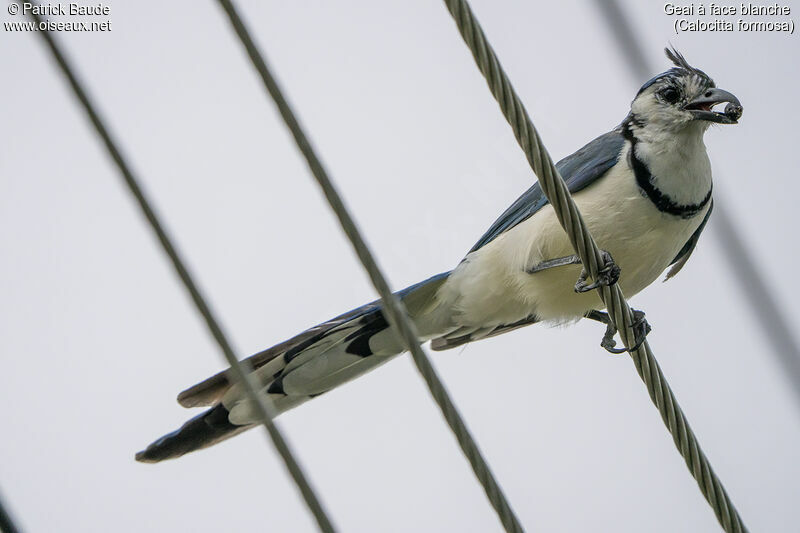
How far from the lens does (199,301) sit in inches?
53.7

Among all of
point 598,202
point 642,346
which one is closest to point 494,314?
point 598,202

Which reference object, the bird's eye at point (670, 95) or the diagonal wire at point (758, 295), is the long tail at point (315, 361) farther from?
the diagonal wire at point (758, 295)

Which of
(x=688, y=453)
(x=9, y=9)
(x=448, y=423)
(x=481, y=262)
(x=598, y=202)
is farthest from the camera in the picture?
(x=9, y=9)

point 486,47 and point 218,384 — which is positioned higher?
point 486,47

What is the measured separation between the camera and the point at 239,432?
2.60m

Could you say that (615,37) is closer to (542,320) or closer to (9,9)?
(542,320)

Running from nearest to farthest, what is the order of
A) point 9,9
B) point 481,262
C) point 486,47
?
point 486,47 < point 481,262 < point 9,9

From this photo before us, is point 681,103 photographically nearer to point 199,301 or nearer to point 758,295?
point 758,295

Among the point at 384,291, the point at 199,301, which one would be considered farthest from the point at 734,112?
the point at 199,301

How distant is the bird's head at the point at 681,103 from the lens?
2828 millimetres

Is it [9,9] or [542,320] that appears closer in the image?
[542,320]

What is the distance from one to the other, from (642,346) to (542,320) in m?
1.00

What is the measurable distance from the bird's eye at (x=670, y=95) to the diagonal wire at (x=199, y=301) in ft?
7.07

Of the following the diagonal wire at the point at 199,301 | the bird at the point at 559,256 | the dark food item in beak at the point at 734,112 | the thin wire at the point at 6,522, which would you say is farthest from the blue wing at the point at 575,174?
the thin wire at the point at 6,522
